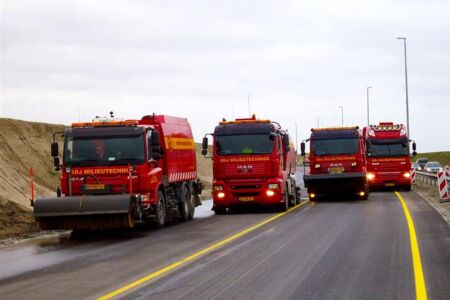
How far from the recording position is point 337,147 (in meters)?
30.4

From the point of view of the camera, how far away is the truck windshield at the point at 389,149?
3778 centimetres

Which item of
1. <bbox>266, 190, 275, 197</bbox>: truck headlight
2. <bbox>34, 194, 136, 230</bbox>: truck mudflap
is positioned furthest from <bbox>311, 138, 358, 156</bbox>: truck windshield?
<bbox>34, 194, 136, 230</bbox>: truck mudflap

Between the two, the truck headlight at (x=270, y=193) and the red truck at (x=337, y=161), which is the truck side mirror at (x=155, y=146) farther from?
the red truck at (x=337, y=161)

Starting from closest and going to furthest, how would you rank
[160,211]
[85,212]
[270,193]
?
1. [85,212]
2. [160,211]
3. [270,193]

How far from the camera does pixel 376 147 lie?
38.0 m

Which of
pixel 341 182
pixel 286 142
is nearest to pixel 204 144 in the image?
pixel 286 142

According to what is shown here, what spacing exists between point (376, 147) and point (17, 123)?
2668cm

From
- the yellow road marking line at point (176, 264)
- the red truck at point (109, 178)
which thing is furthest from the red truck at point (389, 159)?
the red truck at point (109, 178)

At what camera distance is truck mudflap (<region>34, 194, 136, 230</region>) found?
56.4ft

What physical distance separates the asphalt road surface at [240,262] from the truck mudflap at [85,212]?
394 mm

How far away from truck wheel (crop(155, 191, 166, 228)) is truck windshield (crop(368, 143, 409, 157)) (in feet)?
66.6

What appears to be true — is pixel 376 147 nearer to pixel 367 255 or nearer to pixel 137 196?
pixel 137 196

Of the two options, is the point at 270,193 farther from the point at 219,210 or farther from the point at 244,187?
the point at 219,210

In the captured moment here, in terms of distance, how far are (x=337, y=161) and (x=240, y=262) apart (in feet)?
61.0
